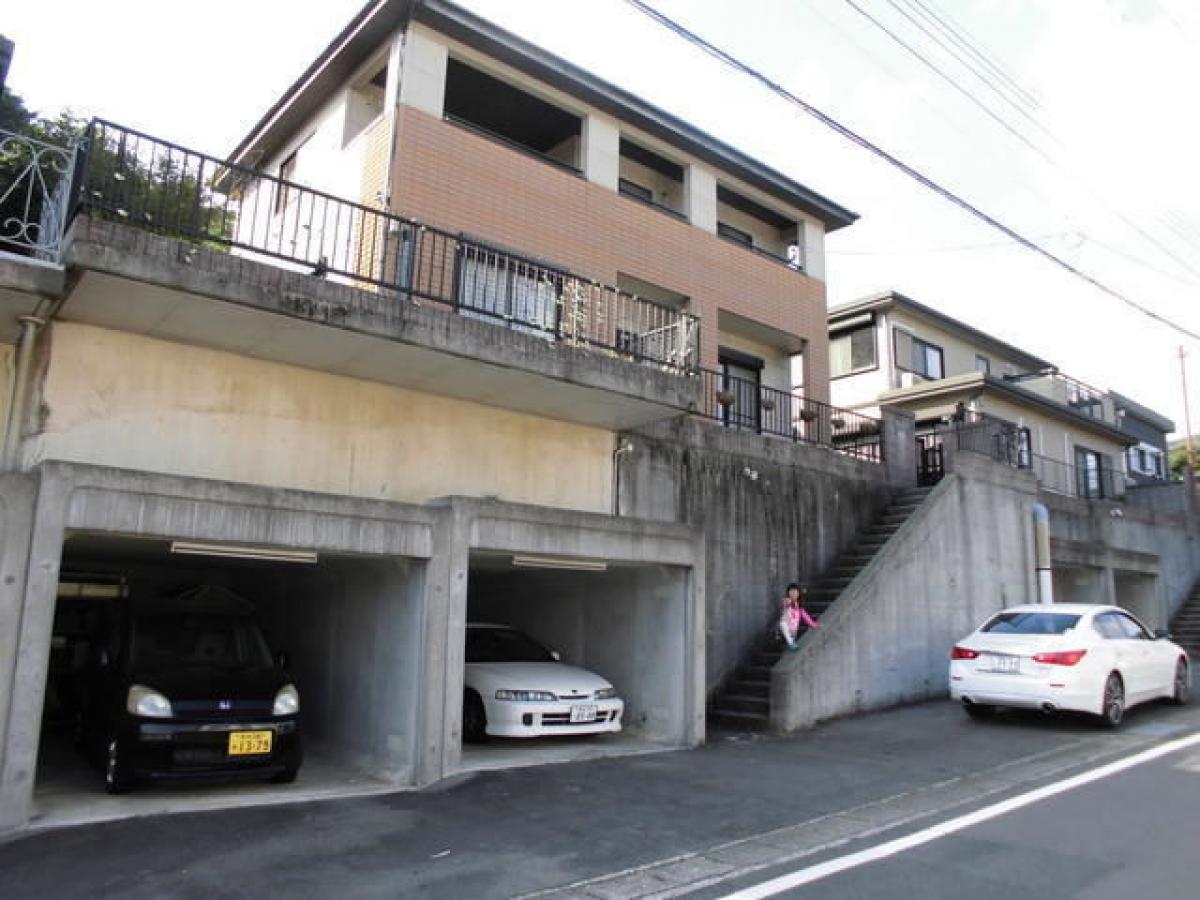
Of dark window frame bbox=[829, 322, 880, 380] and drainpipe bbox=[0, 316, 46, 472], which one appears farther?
dark window frame bbox=[829, 322, 880, 380]

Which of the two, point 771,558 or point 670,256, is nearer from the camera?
point 771,558

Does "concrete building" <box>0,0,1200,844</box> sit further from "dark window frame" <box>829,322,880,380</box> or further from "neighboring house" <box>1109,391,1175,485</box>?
"neighboring house" <box>1109,391,1175,485</box>

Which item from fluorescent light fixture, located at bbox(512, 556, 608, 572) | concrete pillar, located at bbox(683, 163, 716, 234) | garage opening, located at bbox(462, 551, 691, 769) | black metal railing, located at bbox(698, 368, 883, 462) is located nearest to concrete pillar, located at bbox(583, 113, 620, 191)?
concrete pillar, located at bbox(683, 163, 716, 234)

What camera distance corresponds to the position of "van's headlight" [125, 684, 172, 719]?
6906 millimetres

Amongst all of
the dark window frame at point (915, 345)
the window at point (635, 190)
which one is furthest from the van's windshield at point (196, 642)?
the dark window frame at point (915, 345)

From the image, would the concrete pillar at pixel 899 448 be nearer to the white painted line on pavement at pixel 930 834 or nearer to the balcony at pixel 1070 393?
the white painted line on pavement at pixel 930 834

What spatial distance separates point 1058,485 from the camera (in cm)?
2544

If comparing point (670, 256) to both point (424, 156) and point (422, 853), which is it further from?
point (422, 853)

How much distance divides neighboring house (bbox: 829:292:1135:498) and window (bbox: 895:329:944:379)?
0.10 ft

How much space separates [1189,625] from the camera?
20844mm

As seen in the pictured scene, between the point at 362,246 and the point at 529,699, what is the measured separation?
527 centimetres

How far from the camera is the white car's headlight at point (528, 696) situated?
9352 millimetres

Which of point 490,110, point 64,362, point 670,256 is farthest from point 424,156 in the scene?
point 64,362

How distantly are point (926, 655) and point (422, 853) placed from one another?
9618 millimetres
